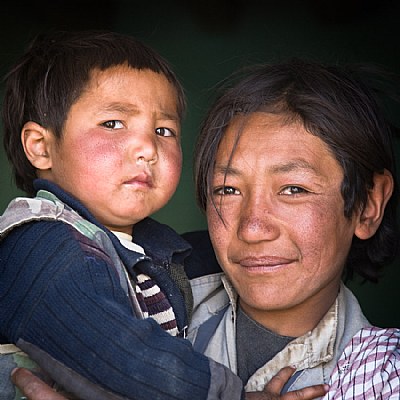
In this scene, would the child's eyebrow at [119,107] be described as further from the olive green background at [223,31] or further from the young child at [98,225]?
the olive green background at [223,31]

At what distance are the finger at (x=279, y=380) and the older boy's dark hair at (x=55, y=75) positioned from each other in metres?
0.94

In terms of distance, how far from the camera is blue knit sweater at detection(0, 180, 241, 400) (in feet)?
5.81

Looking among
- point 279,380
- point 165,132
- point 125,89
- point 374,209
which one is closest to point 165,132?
point 165,132

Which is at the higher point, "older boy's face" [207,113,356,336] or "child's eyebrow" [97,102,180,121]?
"child's eyebrow" [97,102,180,121]

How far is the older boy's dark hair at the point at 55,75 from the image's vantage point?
7.84 ft

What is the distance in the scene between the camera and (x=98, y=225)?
6.98 feet

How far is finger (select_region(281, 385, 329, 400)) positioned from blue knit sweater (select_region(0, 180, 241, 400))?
25cm

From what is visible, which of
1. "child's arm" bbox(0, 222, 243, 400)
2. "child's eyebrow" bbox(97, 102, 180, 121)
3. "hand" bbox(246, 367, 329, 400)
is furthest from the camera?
"child's eyebrow" bbox(97, 102, 180, 121)

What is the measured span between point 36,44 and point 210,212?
32.9 inches

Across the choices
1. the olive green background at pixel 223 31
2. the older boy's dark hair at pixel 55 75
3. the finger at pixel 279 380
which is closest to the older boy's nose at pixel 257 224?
the finger at pixel 279 380

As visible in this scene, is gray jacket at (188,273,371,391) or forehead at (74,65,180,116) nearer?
gray jacket at (188,273,371,391)

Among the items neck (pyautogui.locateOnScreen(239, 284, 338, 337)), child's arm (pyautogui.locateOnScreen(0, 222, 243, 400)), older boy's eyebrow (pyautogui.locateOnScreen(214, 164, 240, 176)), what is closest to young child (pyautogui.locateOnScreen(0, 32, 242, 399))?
child's arm (pyautogui.locateOnScreen(0, 222, 243, 400))

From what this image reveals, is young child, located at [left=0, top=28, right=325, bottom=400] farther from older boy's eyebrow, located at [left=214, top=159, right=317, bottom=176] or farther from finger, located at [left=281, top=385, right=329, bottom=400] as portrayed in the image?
older boy's eyebrow, located at [left=214, top=159, right=317, bottom=176]

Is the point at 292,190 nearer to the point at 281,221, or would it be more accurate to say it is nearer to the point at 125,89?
the point at 281,221
